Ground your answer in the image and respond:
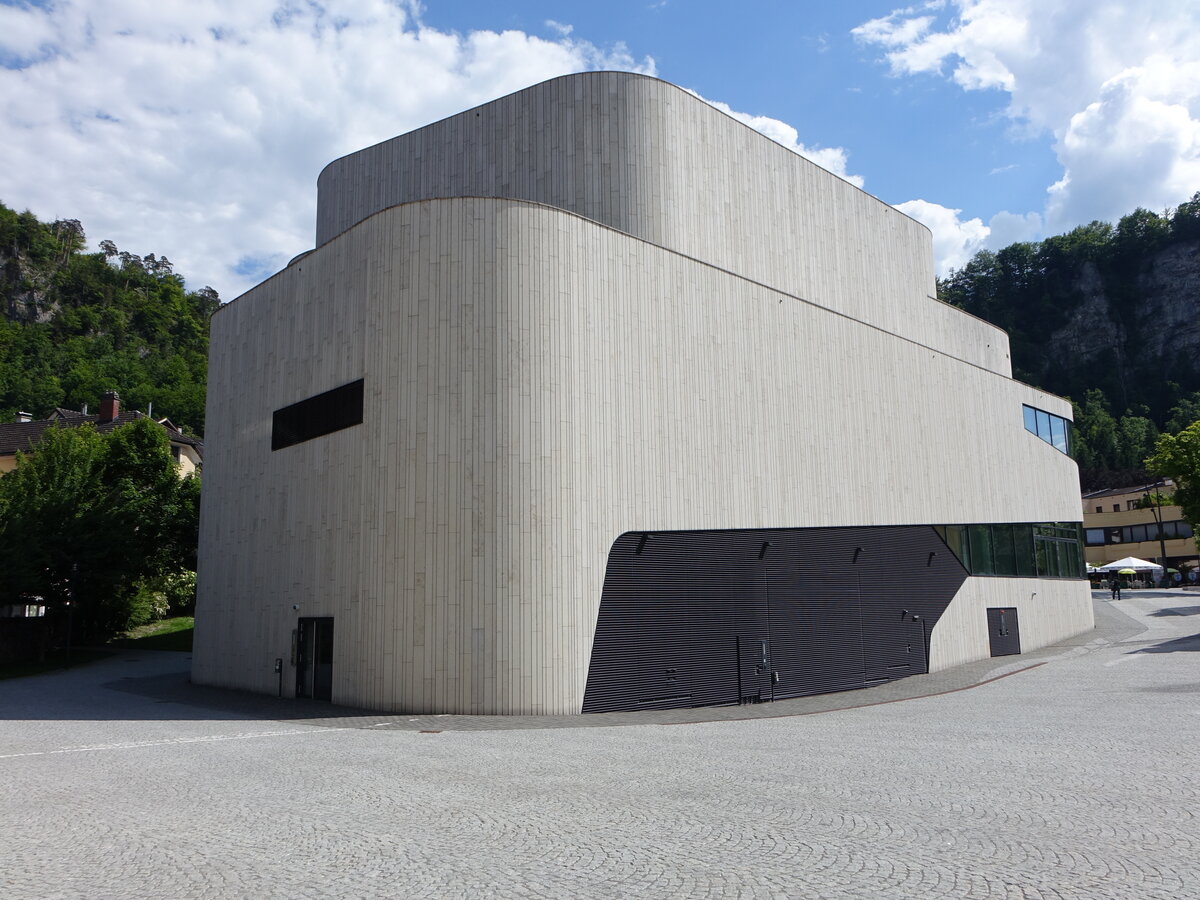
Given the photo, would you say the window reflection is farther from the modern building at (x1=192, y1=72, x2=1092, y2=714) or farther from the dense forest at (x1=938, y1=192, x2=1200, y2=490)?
the dense forest at (x1=938, y1=192, x2=1200, y2=490)

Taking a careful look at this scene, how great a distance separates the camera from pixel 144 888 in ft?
20.0

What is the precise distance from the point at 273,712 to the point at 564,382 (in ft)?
27.9

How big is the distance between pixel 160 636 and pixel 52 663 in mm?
7311

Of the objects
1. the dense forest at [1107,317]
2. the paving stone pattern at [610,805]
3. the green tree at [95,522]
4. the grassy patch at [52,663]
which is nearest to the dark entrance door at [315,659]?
the paving stone pattern at [610,805]

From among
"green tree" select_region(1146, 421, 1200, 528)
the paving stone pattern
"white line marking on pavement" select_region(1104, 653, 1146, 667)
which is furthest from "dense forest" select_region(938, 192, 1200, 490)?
the paving stone pattern

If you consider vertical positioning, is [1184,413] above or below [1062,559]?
above

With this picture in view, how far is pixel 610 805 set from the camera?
338 inches

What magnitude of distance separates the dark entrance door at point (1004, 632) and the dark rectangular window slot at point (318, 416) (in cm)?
2064

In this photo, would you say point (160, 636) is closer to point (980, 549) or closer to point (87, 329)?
point (980, 549)

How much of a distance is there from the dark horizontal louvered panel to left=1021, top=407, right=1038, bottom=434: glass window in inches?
433

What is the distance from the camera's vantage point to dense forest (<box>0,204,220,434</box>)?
270ft

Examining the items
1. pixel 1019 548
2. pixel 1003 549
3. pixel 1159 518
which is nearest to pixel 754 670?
pixel 1003 549

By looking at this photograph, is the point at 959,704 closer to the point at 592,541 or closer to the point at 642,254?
the point at 592,541

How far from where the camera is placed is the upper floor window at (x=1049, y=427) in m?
33.4
